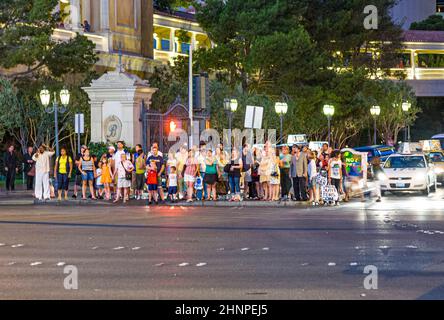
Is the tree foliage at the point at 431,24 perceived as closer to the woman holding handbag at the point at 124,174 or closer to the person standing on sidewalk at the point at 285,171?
the person standing on sidewalk at the point at 285,171

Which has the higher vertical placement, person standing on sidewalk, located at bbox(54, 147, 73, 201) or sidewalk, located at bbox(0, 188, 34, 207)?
person standing on sidewalk, located at bbox(54, 147, 73, 201)

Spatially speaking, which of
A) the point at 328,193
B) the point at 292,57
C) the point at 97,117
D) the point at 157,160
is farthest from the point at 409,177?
the point at 292,57

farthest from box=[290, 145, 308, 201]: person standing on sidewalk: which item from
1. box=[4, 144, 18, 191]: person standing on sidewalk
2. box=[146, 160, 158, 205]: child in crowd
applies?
box=[4, 144, 18, 191]: person standing on sidewalk

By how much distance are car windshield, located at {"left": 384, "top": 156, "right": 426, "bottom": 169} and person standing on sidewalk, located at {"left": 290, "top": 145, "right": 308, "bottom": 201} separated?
620cm

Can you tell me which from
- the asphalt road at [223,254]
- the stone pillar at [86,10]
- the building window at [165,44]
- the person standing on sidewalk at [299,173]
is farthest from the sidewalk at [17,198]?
the building window at [165,44]

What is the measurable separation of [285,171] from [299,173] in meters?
1.38

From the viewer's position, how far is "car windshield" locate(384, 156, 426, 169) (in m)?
38.2

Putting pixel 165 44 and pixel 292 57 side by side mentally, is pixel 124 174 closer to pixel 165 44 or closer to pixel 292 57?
pixel 292 57

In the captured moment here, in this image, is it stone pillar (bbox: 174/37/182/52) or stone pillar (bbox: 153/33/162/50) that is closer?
stone pillar (bbox: 153/33/162/50)

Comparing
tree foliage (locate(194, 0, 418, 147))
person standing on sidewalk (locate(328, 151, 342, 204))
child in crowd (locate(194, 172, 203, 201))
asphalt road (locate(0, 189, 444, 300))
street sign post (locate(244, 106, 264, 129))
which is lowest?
asphalt road (locate(0, 189, 444, 300))

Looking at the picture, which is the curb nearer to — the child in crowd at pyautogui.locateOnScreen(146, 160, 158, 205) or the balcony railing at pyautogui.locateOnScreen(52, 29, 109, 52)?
the child in crowd at pyautogui.locateOnScreen(146, 160, 158, 205)

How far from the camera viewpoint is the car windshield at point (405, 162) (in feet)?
125

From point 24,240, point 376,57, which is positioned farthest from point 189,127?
point 376,57

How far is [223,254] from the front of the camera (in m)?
17.9
